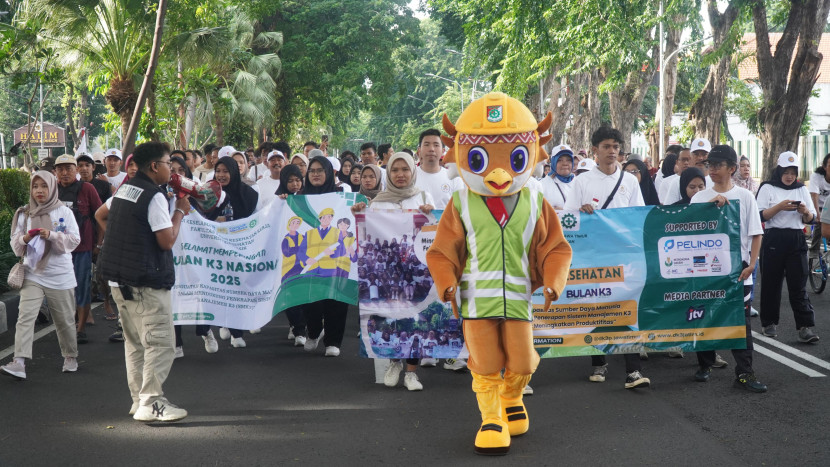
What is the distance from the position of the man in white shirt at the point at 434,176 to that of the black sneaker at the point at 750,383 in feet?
9.56

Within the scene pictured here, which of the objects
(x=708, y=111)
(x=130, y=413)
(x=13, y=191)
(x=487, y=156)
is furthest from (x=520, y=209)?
(x=708, y=111)

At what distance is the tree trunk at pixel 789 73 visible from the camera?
49.6 feet

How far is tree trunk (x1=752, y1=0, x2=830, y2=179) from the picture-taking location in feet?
49.6

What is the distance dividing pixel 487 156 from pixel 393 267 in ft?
6.09

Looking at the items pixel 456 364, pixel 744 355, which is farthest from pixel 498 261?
pixel 744 355

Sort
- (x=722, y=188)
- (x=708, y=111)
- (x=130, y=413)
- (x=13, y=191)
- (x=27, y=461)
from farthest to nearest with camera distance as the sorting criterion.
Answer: (x=708, y=111), (x=13, y=191), (x=722, y=188), (x=130, y=413), (x=27, y=461)

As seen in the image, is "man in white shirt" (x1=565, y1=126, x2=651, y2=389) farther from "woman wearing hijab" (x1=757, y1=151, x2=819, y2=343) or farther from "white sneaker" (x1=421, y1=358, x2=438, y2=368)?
"woman wearing hijab" (x1=757, y1=151, x2=819, y2=343)

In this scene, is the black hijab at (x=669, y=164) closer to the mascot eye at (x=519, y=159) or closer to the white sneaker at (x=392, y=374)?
the white sneaker at (x=392, y=374)

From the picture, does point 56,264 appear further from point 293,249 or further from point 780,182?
point 780,182

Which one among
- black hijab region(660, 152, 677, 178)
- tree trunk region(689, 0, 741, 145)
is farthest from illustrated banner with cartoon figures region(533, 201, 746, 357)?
tree trunk region(689, 0, 741, 145)

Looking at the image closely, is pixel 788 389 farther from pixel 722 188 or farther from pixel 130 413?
pixel 130 413

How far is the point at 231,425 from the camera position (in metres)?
5.89

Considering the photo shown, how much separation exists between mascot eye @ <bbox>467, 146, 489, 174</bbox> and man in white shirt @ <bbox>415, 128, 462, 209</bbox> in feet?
8.18

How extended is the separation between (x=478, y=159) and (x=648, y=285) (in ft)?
7.51
